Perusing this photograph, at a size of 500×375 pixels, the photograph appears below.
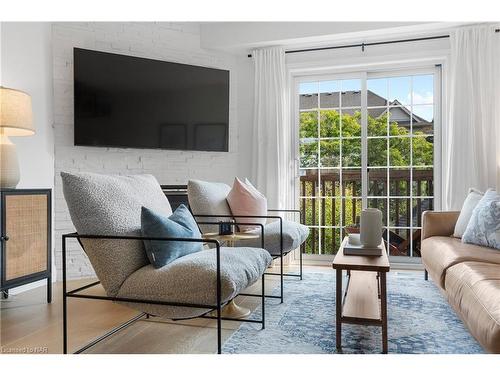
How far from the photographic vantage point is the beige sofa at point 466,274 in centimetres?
166

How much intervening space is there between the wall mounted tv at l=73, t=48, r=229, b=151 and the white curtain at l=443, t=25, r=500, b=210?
2313mm

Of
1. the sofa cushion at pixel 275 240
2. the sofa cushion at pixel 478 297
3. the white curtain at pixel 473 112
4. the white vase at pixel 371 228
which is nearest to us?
the sofa cushion at pixel 478 297

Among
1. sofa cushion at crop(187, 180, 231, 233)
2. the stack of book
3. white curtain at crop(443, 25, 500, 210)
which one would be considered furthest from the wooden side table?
white curtain at crop(443, 25, 500, 210)

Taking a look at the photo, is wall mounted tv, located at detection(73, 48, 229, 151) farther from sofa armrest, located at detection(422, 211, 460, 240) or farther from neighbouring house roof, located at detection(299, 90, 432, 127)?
sofa armrest, located at detection(422, 211, 460, 240)

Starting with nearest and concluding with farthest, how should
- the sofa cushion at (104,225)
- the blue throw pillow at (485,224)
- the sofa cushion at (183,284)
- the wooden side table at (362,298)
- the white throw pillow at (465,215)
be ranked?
the sofa cushion at (183,284) → the sofa cushion at (104,225) → the wooden side table at (362,298) → the blue throw pillow at (485,224) → the white throw pillow at (465,215)

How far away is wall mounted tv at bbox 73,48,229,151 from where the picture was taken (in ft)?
12.5

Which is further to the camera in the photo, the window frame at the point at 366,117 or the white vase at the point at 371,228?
the window frame at the point at 366,117

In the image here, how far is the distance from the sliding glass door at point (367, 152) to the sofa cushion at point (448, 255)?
3.82ft

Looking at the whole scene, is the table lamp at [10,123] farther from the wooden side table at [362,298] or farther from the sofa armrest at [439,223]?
the sofa armrest at [439,223]

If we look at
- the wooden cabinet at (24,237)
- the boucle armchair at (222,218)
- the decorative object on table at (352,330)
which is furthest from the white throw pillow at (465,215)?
the wooden cabinet at (24,237)

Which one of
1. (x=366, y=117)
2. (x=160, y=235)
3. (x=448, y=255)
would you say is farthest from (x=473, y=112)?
(x=160, y=235)
